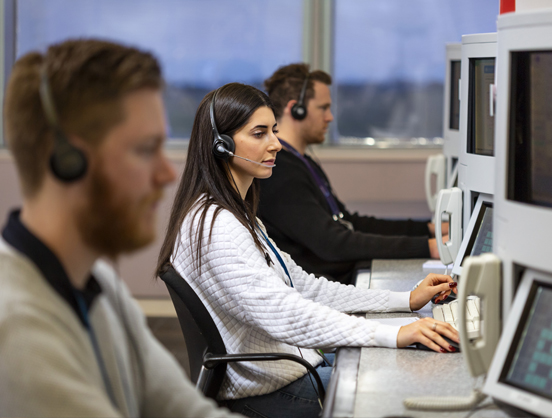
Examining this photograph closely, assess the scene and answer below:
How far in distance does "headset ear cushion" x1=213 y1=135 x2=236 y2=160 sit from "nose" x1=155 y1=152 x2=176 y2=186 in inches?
29.5

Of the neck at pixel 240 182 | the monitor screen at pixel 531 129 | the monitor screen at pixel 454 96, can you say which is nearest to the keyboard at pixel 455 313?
the monitor screen at pixel 531 129

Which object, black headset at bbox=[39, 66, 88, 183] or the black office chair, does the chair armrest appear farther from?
black headset at bbox=[39, 66, 88, 183]

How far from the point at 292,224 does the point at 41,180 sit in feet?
4.75

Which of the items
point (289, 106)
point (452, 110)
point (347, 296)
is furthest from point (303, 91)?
point (347, 296)

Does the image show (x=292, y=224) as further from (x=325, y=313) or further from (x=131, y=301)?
(x=131, y=301)

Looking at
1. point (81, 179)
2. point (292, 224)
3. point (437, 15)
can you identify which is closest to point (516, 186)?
point (81, 179)

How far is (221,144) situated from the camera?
150 centimetres

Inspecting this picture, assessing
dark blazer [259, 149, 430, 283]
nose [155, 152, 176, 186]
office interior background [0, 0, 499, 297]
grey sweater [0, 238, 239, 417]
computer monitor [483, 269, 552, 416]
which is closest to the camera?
grey sweater [0, 238, 239, 417]

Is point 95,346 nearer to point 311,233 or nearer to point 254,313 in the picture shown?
point 254,313

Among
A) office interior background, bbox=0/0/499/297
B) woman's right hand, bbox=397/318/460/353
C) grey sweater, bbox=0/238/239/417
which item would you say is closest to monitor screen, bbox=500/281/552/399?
woman's right hand, bbox=397/318/460/353

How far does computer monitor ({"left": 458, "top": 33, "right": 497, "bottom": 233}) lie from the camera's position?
4.67 ft

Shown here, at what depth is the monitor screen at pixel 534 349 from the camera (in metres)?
0.86

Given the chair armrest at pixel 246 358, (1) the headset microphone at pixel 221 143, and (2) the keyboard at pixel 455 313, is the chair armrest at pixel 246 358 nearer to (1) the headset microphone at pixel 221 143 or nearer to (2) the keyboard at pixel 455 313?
(2) the keyboard at pixel 455 313

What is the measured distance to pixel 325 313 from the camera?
127 centimetres
